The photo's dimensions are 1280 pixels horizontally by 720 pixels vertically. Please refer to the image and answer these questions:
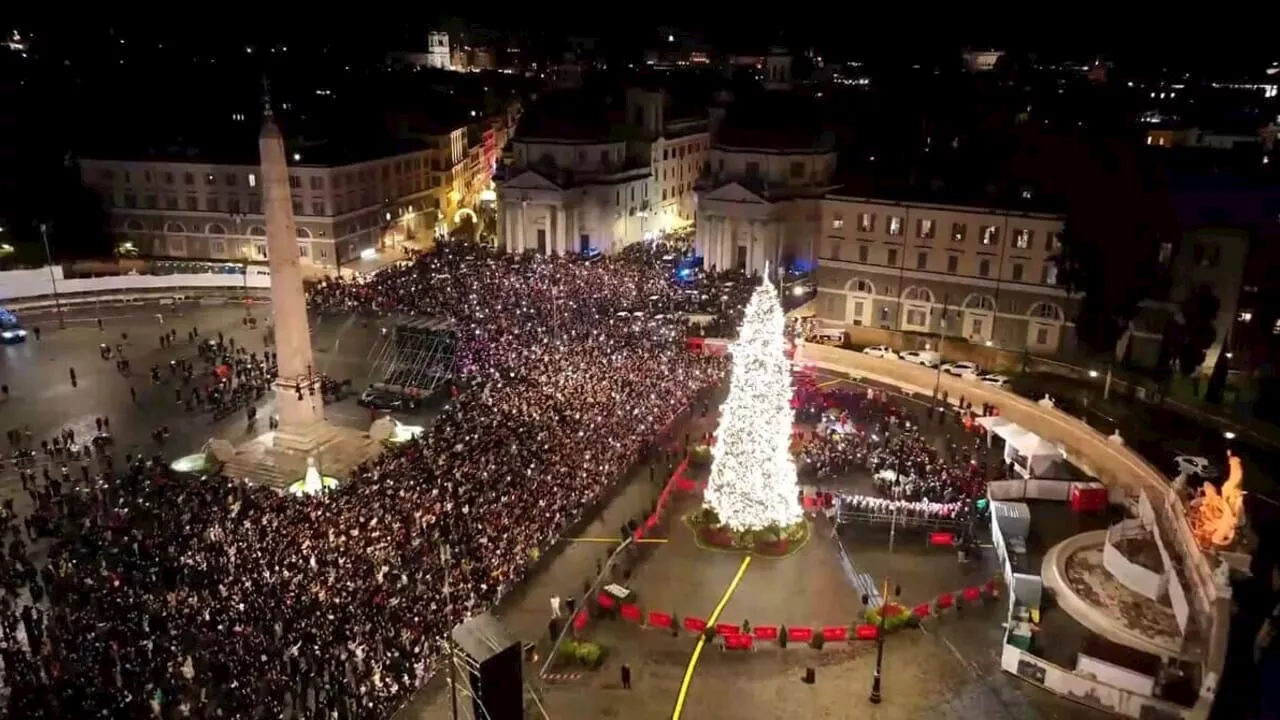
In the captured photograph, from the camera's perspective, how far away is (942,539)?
27.0 meters

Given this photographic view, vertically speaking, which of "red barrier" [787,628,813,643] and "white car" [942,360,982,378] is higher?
"white car" [942,360,982,378]

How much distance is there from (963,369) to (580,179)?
3417cm

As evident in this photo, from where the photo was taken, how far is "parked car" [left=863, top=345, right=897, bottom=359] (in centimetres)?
4222

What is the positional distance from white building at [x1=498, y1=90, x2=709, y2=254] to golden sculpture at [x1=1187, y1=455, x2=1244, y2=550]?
48681 mm

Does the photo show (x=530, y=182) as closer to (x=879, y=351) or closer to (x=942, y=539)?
(x=879, y=351)

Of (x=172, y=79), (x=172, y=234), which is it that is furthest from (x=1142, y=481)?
(x=172, y=79)

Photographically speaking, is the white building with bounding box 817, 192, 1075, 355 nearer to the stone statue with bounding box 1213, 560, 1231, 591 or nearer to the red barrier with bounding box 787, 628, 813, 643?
the stone statue with bounding box 1213, 560, 1231, 591

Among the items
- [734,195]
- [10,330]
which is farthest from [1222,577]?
[10,330]

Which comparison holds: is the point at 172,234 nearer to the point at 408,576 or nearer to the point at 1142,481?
the point at 408,576

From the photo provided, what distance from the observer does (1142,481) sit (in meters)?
28.2

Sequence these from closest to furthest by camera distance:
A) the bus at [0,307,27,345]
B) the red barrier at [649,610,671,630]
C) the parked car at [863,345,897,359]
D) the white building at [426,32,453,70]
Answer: the red barrier at [649,610,671,630] → the parked car at [863,345,897,359] → the bus at [0,307,27,345] → the white building at [426,32,453,70]

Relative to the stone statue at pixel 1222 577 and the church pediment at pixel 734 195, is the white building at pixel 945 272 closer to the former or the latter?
the church pediment at pixel 734 195

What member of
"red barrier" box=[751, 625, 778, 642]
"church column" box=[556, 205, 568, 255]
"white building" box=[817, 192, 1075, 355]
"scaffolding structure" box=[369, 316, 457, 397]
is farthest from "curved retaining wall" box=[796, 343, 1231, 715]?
"church column" box=[556, 205, 568, 255]

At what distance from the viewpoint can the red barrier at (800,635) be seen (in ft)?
73.2
